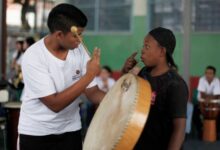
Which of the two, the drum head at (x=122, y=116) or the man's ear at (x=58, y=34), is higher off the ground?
the man's ear at (x=58, y=34)

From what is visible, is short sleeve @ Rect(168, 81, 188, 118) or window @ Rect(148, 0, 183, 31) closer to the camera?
short sleeve @ Rect(168, 81, 188, 118)

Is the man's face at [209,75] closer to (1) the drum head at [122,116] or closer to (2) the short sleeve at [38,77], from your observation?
(1) the drum head at [122,116]

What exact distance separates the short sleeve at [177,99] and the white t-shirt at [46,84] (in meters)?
0.52

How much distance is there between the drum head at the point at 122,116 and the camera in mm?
2215

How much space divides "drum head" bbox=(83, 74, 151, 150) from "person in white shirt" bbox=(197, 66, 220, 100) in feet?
16.7

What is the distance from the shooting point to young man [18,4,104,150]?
8.33 ft

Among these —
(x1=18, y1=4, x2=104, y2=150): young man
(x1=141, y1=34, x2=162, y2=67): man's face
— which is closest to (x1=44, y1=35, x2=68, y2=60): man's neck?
(x1=18, y1=4, x2=104, y2=150): young man

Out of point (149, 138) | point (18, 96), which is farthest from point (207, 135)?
point (149, 138)

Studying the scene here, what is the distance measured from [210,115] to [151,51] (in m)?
5.20

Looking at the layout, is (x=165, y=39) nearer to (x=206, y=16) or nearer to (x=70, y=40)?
(x=70, y=40)

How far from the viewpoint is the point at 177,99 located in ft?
8.21

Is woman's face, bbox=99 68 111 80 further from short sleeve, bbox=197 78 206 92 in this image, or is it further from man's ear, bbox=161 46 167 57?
man's ear, bbox=161 46 167 57

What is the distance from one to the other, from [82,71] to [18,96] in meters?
4.29

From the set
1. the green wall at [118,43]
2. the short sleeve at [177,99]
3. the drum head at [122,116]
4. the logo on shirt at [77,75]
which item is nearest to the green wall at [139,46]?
the green wall at [118,43]
